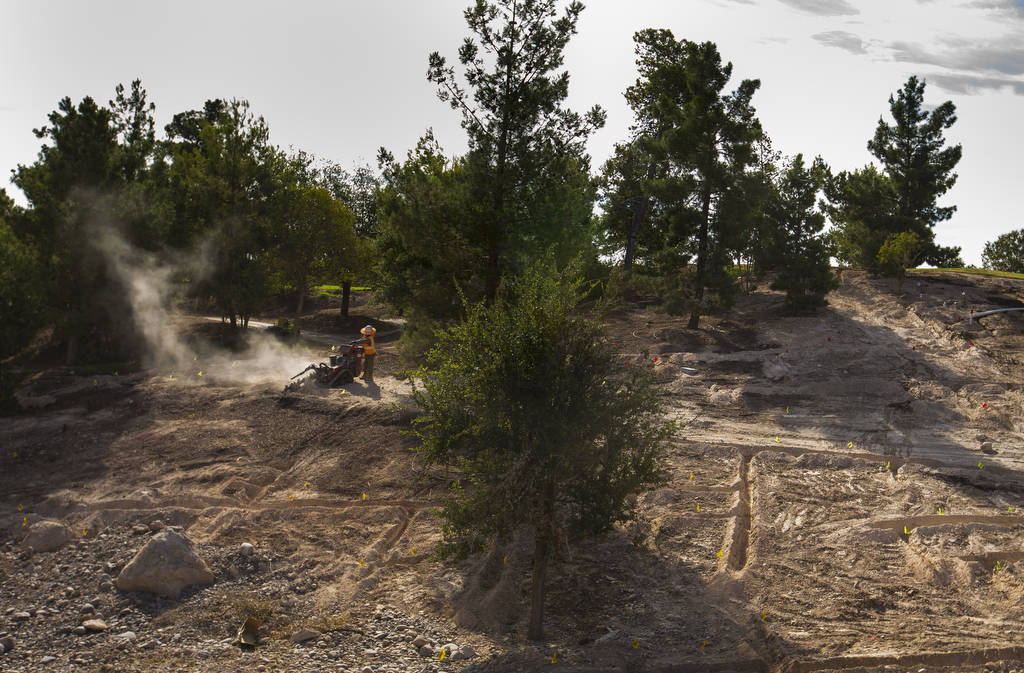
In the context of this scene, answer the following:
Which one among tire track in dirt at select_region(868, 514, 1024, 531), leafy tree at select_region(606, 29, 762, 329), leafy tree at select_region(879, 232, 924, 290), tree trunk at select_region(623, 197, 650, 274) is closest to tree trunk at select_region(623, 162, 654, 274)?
tree trunk at select_region(623, 197, 650, 274)

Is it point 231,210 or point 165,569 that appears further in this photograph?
point 231,210

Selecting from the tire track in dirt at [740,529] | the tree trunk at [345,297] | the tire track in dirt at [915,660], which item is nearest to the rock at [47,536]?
the tire track in dirt at [740,529]

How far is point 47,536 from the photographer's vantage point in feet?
44.3

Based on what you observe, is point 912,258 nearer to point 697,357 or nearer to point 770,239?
point 770,239

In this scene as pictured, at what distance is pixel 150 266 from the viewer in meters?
26.7

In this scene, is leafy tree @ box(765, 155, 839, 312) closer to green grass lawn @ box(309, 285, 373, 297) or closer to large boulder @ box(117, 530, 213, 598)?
large boulder @ box(117, 530, 213, 598)

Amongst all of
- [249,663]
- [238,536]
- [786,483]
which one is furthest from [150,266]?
[786,483]

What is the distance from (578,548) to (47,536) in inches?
392

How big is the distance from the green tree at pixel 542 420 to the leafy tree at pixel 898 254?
1036 inches

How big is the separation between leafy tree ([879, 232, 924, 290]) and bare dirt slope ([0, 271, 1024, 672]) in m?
10.3

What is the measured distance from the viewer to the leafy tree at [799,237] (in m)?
29.0

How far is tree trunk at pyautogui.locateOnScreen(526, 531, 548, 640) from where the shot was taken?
10.4 metres

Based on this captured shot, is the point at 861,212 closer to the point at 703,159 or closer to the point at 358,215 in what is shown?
the point at 703,159

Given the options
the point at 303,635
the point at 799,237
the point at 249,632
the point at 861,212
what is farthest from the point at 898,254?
the point at 249,632
